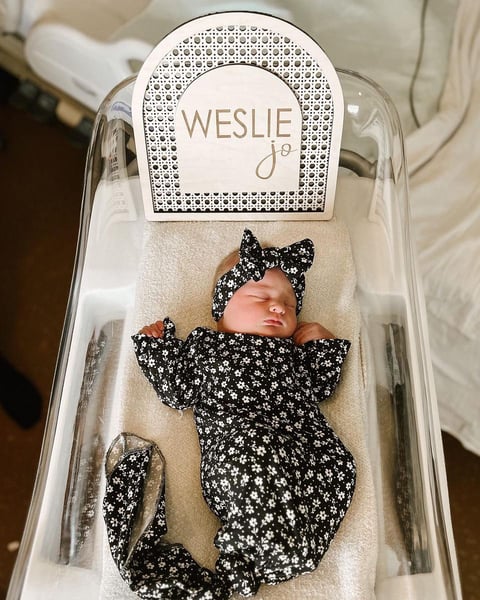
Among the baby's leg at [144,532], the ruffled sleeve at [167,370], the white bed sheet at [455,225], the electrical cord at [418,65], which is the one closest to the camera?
the baby's leg at [144,532]

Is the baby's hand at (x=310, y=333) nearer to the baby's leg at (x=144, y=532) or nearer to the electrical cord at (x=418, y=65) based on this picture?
the baby's leg at (x=144, y=532)

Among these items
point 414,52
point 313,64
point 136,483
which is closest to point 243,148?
point 313,64

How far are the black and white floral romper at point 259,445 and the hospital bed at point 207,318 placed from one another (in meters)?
0.04

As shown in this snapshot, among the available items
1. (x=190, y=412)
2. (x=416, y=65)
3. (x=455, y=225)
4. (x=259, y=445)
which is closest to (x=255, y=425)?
(x=259, y=445)

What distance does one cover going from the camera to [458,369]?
130cm

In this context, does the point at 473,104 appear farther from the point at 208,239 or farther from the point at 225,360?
the point at 225,360

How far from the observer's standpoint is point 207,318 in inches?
39.7

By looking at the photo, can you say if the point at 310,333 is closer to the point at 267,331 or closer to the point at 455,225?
the point at 267,331

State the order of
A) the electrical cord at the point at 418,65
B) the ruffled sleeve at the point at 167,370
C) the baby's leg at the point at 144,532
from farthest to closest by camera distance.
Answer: the electrical cord at the point at 418,65, the ruffled sleeve at the point at 167,370, the baby's leg at the point at 144,532

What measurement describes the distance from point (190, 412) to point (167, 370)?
0.24 ft

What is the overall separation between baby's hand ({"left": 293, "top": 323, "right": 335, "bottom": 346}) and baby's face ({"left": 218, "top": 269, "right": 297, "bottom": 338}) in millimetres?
18

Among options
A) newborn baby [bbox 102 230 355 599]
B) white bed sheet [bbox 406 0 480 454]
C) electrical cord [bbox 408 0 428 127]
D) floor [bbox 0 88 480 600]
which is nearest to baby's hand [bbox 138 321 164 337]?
newborn baby [bbox 102 230 355 599]

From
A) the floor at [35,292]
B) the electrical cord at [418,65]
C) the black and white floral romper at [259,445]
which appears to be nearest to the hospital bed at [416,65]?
the electrical cord at [418,65]

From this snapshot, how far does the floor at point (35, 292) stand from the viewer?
1388 mm
